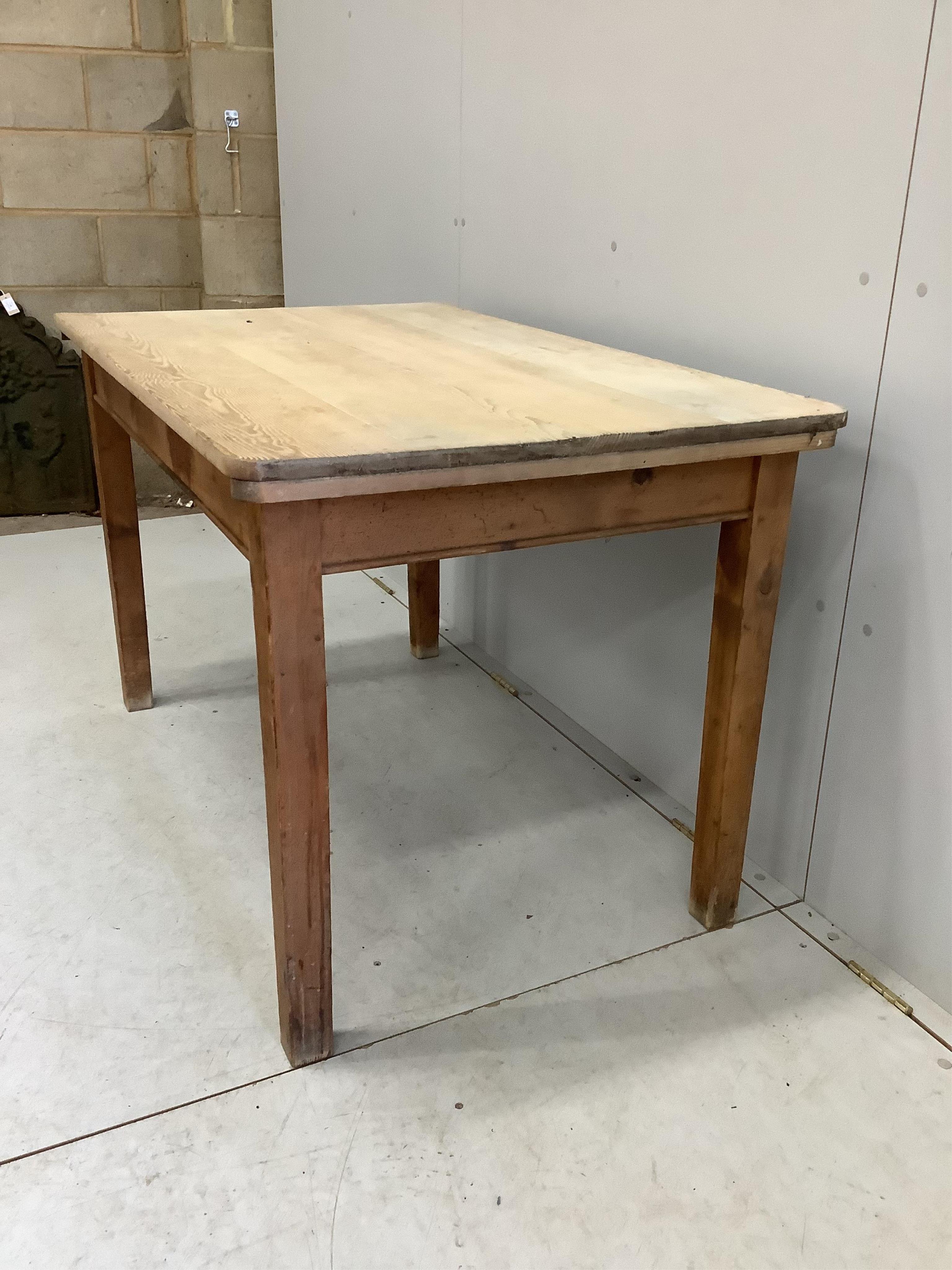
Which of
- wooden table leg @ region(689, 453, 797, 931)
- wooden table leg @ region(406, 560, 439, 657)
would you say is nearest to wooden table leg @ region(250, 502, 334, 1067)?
wooden table leg @ region(689, 453, 797, 931)

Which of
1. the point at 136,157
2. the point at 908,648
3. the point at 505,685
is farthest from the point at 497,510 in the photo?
the point at 136,157

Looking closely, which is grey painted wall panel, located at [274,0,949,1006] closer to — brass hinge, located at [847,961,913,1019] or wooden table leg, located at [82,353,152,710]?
brass hinge, located at [847,961,913,1019]

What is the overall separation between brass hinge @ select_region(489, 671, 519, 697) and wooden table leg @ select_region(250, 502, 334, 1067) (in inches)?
37.5

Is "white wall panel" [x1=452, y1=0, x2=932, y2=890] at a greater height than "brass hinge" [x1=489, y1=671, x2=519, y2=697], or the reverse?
"white wall panel" [x1=452, y1=0, x2=932, y2=890]

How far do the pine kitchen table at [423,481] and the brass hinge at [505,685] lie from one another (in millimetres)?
696

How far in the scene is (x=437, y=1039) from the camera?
1.26 meters

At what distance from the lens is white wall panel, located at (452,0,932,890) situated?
124 cm

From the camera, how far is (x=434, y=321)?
179 centimetres

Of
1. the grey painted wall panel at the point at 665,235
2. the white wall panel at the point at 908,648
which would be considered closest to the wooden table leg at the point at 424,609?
the grey painted wall panel at the point at 665,235

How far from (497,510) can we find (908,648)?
21.5 inches

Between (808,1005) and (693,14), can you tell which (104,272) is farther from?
(808,1005)

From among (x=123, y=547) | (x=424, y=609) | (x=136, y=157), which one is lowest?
(x=424, y=609)

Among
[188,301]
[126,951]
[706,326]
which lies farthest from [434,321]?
[188,301]

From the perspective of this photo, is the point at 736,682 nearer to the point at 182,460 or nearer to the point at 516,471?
the point at 516,471
